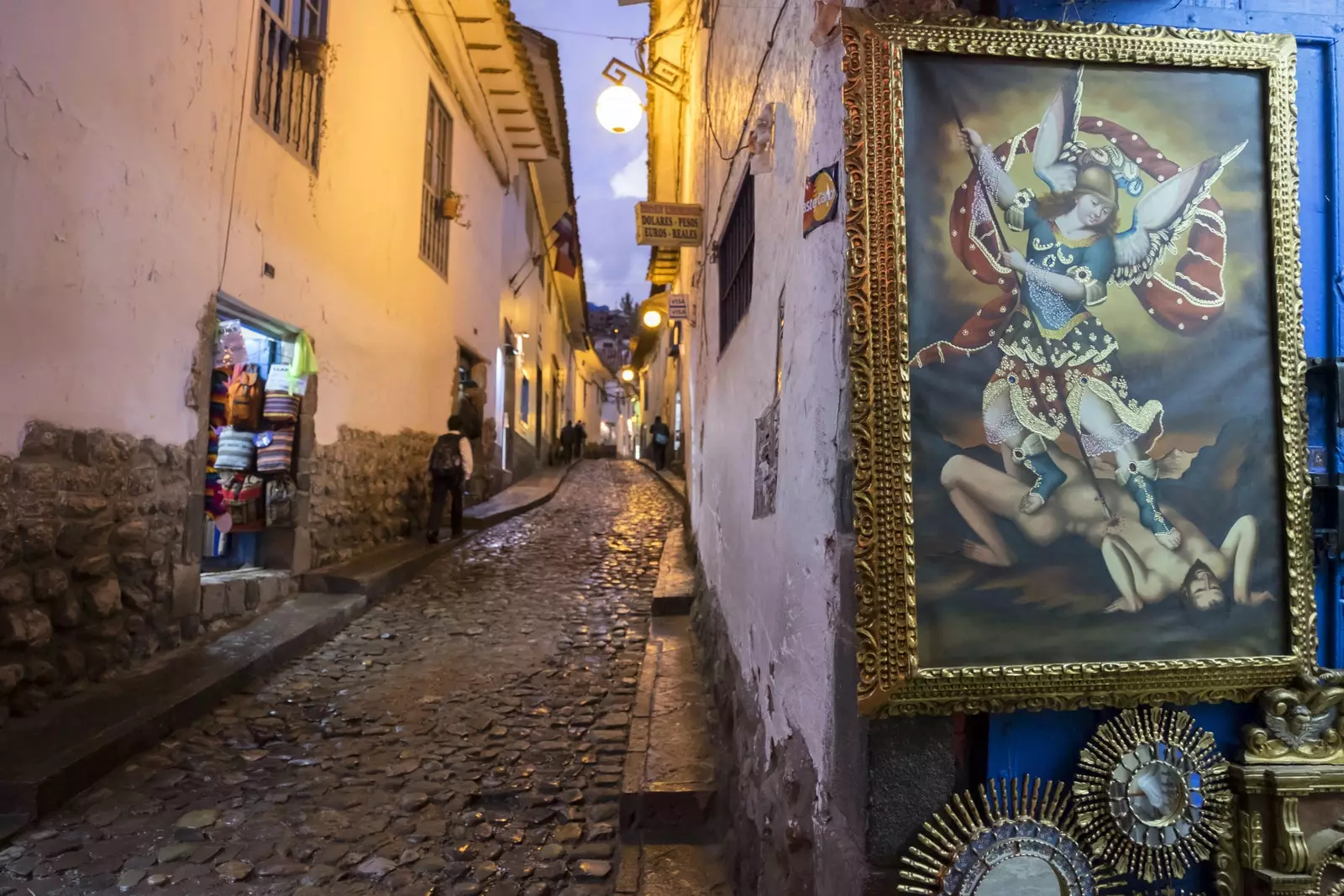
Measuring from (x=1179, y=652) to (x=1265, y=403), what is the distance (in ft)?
2.22

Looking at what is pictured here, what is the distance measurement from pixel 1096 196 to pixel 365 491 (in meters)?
7.42

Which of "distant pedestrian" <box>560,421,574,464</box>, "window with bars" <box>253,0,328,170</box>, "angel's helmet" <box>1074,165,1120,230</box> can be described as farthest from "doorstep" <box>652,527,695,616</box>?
"distant pedestrian" <box>560,421,574,464</box>

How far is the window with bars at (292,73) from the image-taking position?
5551 millimetres

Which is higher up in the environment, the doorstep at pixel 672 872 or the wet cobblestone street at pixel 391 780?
the wet cobblestone street at pixel 391 780

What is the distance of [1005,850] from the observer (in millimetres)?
1712

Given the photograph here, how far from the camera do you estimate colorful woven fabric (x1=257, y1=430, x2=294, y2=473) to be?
6148mm

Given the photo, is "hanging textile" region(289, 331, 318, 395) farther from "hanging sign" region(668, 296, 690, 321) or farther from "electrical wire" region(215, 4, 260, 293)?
"hanging sign" region(668, 296, 690, 321)

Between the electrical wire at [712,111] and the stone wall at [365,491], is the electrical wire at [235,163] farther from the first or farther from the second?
the electrical wire at [712,111]

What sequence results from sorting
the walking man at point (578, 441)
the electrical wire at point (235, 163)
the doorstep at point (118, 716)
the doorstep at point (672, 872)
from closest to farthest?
the doorstep at point (672, 872), the doorstep at point (118, 716), the electrical wire at point (235, 163), the walking man at point (578, 441)

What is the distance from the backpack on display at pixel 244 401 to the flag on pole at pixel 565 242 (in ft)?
46.0

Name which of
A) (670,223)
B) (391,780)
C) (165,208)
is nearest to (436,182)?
(670,223)

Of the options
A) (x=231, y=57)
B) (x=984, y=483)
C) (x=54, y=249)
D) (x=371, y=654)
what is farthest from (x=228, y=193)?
(x=984, y=483)

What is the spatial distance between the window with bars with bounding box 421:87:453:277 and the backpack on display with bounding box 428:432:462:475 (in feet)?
8.19

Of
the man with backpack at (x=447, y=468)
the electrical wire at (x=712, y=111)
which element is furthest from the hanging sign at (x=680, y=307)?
the man with backpack at (x=447, y=468)
